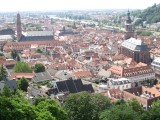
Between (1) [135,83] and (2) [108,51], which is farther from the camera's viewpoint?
(2) [108,51]

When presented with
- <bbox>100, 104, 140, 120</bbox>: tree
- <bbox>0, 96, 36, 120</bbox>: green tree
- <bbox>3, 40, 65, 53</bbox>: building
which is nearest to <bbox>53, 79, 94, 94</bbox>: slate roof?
<bbox>100, 104, 140, 120</bbox>: tree

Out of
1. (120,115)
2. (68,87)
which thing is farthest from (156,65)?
(120,115)

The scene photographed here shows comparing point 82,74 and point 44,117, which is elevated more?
point 44,117

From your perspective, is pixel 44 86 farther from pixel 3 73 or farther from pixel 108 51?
pixel 108 51

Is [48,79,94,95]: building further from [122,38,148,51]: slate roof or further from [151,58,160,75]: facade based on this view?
[122,38,148,51]: slate roof

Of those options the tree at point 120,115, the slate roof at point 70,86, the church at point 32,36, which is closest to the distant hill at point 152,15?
the church at point 32,36

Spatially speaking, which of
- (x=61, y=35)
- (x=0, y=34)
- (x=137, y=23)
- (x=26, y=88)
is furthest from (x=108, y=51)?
(x=137, y=23)

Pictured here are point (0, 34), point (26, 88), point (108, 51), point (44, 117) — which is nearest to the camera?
point (44, 117)

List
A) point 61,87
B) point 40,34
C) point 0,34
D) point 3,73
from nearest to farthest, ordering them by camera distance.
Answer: point 61,87 → point 3,73 → point 40,34 → point 0,34
